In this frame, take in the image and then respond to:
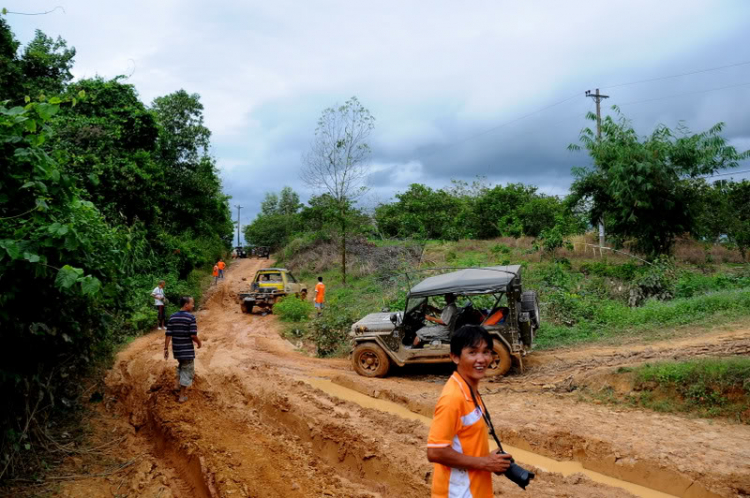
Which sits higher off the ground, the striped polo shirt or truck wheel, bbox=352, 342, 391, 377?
the striped polo shirt

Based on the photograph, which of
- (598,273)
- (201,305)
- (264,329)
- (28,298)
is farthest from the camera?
(201,305)

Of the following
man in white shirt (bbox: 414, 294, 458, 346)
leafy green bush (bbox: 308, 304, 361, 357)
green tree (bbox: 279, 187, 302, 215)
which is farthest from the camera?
green tree (bbox: 279, 187, 302, 215)

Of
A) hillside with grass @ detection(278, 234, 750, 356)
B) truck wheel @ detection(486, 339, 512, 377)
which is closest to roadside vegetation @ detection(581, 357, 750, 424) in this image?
truck wheel @ detection(486, 339, 512, 377)

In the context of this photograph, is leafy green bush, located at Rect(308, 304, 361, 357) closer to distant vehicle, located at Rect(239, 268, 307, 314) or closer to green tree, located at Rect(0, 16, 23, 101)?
distant vehicle, located at Rect(239, 268, 307, 314)

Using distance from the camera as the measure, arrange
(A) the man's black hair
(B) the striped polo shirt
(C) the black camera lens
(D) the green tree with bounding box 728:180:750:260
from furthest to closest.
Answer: (D) the green tree with bounding box 728:180:750:260 < (B) the striped polo shirt < (A) the man's black hair < (C) the black camera lens

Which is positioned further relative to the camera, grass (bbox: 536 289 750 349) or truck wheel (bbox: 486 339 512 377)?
grass (bbox: 536 289 750 349)

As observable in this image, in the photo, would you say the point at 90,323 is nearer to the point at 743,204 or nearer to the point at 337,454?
the point at 337,454

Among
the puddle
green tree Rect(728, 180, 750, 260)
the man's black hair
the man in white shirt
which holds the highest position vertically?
green tree Rect(728, 180, 750, 260)

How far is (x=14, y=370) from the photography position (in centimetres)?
490

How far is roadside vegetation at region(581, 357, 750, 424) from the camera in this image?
649 centimetres

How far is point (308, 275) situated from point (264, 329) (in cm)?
1365

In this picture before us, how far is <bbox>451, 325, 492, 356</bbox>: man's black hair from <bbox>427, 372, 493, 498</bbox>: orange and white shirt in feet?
0.63

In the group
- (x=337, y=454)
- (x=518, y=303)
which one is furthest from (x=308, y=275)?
(x=337, y=454)

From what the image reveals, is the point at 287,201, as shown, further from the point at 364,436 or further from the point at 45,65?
the point at 364,436
